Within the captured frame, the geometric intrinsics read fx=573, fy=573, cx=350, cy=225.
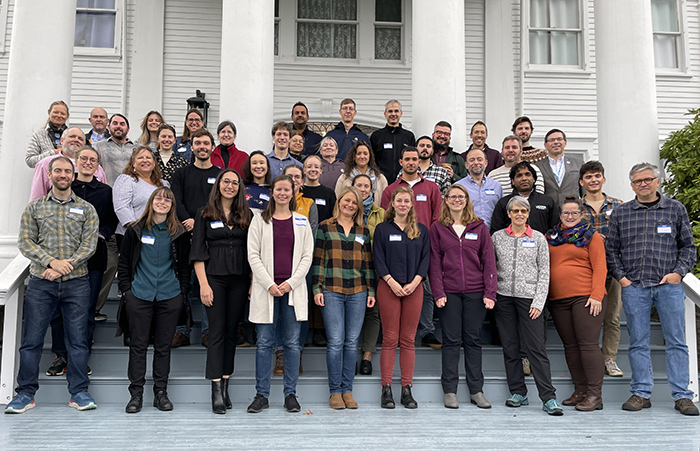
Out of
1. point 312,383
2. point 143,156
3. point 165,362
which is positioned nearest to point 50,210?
point 143,156

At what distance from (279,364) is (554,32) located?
9.79 m

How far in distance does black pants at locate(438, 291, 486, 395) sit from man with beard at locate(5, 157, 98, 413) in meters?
2.97

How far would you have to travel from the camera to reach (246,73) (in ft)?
22.4

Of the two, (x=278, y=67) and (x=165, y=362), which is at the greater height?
(x=278, y=67)

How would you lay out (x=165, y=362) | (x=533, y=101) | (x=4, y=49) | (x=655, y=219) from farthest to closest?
1. (x=533, y=101)
2. (x=4, y=49)
3. (x=655, y=219)
4. (x=165, y=362)

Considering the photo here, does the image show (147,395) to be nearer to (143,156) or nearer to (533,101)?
(143,156)

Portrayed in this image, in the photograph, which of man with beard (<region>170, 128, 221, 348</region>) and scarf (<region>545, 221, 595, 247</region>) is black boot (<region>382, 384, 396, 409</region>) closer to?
man with beard (<region>170, 128, 221, 348</region>)

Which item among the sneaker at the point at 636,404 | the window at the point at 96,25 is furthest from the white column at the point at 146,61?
the sneaker at the point at 636,404

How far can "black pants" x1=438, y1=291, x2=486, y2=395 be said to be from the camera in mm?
4969

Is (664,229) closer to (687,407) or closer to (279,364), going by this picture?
(687,407)

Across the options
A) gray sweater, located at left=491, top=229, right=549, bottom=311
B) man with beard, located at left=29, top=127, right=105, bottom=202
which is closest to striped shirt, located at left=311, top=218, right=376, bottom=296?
gray sweater, located at left=491, top=229, right=549, bottom=311

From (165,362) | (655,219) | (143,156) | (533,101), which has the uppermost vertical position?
(533,101)

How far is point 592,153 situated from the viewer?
38.5 feet

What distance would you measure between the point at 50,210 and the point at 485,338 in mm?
4248
